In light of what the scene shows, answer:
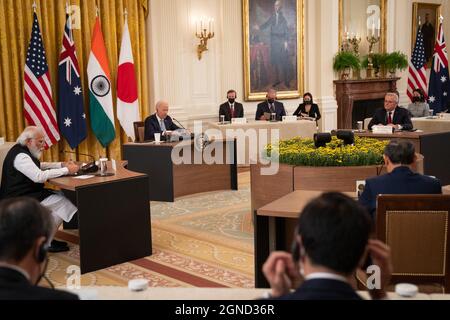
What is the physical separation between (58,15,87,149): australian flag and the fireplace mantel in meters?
6.54

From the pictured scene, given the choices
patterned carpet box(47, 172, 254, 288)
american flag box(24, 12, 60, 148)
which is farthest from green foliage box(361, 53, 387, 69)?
american flag box(24, 12, 60, 148)

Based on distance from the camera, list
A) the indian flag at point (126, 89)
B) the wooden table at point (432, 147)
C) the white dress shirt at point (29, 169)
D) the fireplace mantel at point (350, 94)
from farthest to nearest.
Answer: the fireplace mantel at point (350, 94), the indian flag at point (126, 89), the wooden table at point (432, 147), the white dress shirt at point (29, 169)

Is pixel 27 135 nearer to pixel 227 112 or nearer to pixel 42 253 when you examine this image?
pixel 42 253

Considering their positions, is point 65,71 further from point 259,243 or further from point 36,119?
point 259,243

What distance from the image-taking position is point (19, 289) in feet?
6.03

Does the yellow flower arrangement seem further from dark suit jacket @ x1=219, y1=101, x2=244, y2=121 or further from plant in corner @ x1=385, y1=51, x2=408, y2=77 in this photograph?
plant in corner @ x1=385, y1=51, x2=408, y2=77

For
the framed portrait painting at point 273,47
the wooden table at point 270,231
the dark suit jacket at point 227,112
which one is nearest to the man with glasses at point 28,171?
the wooden table at point 270,231

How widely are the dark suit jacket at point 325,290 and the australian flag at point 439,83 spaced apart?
13.1 metres

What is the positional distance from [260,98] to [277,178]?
20.4 feet

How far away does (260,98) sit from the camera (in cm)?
1224

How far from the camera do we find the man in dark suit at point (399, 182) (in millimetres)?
3770

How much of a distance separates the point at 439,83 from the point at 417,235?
1159cm

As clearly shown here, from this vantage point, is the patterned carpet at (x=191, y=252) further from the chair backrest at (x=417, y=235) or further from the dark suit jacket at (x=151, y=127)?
the chair backrest at (x=417, y=235)
